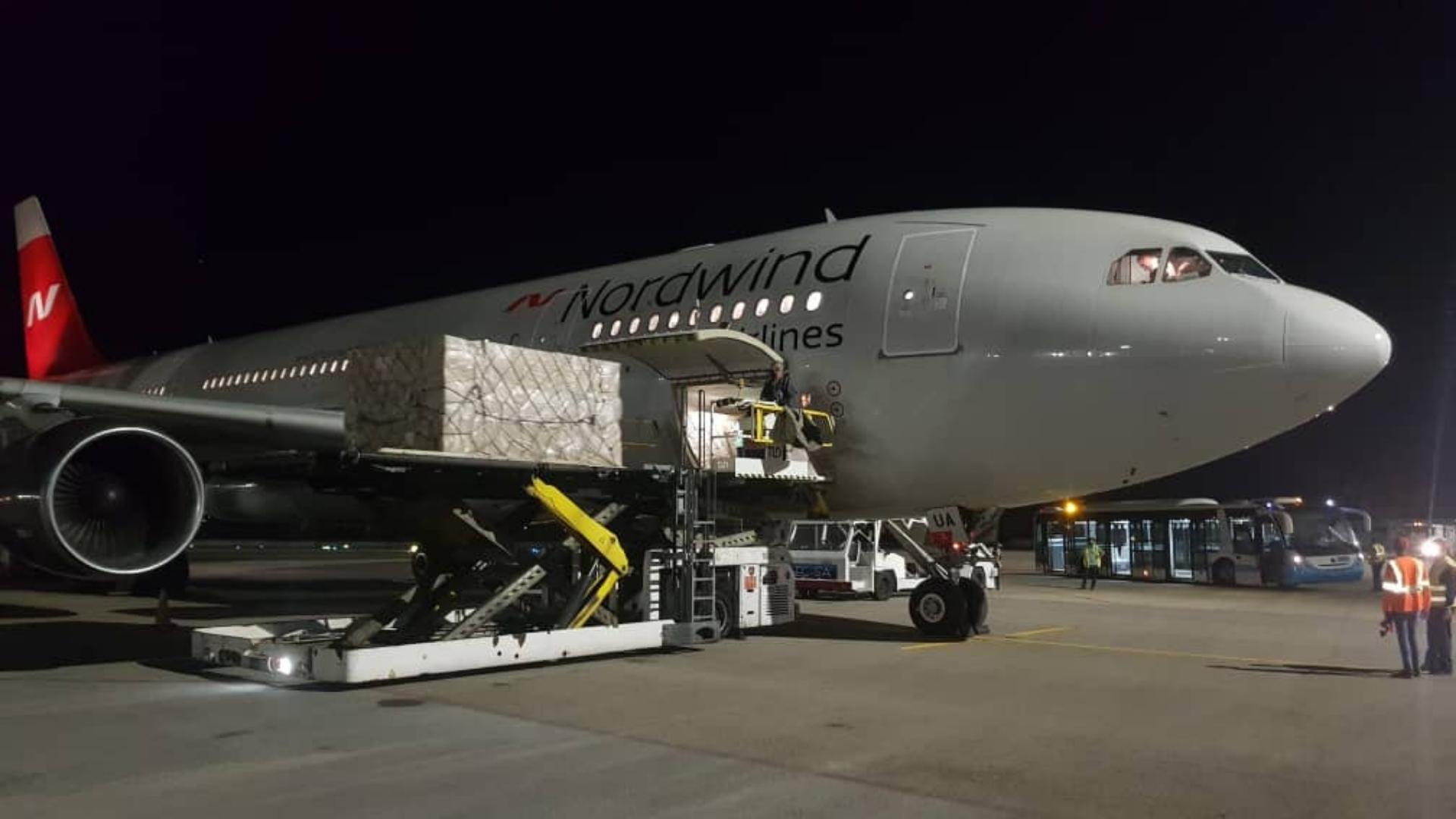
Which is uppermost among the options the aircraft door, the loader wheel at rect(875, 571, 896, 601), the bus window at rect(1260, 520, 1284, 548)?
the aircraft door

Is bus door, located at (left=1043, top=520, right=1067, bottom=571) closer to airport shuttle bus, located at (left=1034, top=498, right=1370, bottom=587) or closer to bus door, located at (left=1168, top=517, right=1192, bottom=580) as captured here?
airport shuttle bus, located at (left=1034, top=498, right=1370, bottom=587)

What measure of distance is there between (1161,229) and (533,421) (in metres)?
6.38

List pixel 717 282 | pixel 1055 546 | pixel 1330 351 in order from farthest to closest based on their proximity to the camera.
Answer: pixel 1055 546 → pixel 717 282 → pixel 1330 351

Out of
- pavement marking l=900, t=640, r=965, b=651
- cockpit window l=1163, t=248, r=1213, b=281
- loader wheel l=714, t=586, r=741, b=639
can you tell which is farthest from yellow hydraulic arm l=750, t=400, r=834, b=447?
cockpit window l=1163, t=248, r=1213, b=281

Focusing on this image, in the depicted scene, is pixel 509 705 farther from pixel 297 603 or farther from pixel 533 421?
pixel 297 603

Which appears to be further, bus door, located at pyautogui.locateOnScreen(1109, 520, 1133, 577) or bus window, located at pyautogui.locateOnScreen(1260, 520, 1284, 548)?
bus door, located at pyautogui.locateOnScreen(1109, 520, 1133, 577)

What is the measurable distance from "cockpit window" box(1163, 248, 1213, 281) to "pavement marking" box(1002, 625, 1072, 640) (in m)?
4.77

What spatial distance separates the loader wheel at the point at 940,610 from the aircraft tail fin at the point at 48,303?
74.3 ft

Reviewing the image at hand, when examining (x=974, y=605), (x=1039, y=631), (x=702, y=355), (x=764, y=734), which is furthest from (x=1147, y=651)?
(x=764, y=734)

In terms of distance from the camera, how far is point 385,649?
8578 millimetres

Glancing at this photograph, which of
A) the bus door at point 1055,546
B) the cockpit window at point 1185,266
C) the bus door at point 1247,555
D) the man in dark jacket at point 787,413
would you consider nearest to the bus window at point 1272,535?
the bus door at point 1247,555

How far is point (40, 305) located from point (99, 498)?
68.3 feet

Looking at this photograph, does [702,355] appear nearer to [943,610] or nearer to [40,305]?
[943,610]

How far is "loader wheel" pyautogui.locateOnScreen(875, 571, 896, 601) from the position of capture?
65.9 feet
